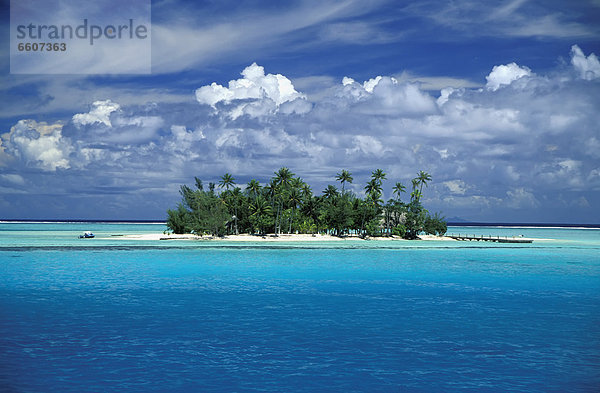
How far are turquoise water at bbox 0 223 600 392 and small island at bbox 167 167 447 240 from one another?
234 feet

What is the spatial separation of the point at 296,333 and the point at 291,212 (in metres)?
103

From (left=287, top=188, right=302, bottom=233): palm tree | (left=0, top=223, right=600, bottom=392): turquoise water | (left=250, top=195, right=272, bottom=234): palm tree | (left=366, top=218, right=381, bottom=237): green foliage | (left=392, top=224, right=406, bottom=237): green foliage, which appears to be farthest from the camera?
(left=392, top=224, right=406, bottom=237): green foliage

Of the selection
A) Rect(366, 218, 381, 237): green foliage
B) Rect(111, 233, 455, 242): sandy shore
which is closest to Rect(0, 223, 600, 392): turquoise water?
Rect(111, 233, 455, 242): sandy shore

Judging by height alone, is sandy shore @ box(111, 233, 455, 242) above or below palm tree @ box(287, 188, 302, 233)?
below

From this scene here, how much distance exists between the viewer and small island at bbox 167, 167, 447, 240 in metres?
118

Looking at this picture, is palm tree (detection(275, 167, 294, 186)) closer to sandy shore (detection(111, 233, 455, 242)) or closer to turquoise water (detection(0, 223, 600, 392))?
sandy shore (detection(111, 233, 455, 242))

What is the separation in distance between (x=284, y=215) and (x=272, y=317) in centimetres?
9831

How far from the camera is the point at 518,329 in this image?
82.9 ft

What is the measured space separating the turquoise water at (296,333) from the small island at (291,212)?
71235mm

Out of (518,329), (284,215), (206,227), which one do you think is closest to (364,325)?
(518,329)

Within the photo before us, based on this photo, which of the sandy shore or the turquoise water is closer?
the turquoise water

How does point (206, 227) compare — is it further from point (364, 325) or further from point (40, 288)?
point (364, 325)

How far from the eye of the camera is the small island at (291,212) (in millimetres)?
118375

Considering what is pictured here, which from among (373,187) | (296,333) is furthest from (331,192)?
(296,333)
